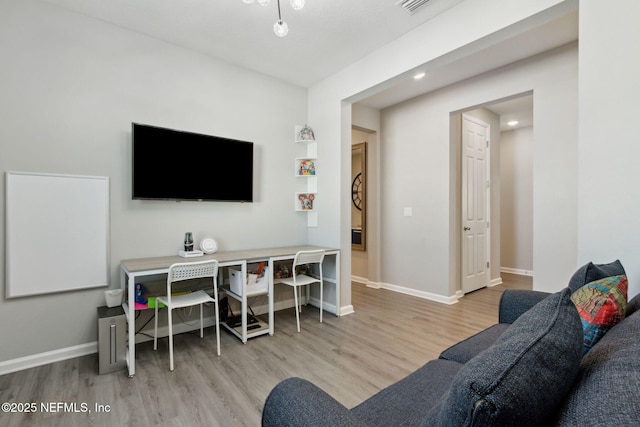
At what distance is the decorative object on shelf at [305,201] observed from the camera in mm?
3711

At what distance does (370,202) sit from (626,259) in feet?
10.9

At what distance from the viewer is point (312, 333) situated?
2.92 metres

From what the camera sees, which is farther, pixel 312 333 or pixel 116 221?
pixel 312 333

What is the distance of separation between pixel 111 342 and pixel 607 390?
2.70 metres

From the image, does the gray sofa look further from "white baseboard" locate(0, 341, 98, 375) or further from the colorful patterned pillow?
"white baseboard" locate(0, 341, 98, 375)

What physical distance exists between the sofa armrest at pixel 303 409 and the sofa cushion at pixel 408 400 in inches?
11.0

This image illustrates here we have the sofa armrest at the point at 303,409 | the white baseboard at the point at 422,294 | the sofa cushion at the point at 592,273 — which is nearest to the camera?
the sofa armrest at the point at 303,409

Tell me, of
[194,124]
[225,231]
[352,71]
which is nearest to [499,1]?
[352,71]

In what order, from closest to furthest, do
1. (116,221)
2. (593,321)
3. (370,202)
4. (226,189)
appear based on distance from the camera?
(593,321) < (116,221) < (226,189) < (370,202)

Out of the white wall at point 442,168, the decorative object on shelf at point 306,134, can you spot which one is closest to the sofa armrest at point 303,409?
the decorative object on shelf at point 306,134

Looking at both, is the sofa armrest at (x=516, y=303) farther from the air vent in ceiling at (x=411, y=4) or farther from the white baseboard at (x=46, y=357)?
the white baseboard at (x=46, y=357)

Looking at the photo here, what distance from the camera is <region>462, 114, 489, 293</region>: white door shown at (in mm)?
4246

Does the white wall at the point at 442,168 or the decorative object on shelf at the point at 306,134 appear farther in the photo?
the decorative object on shelf at the point at 306,134

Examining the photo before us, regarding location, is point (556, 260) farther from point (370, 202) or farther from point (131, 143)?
point (131, 143)
